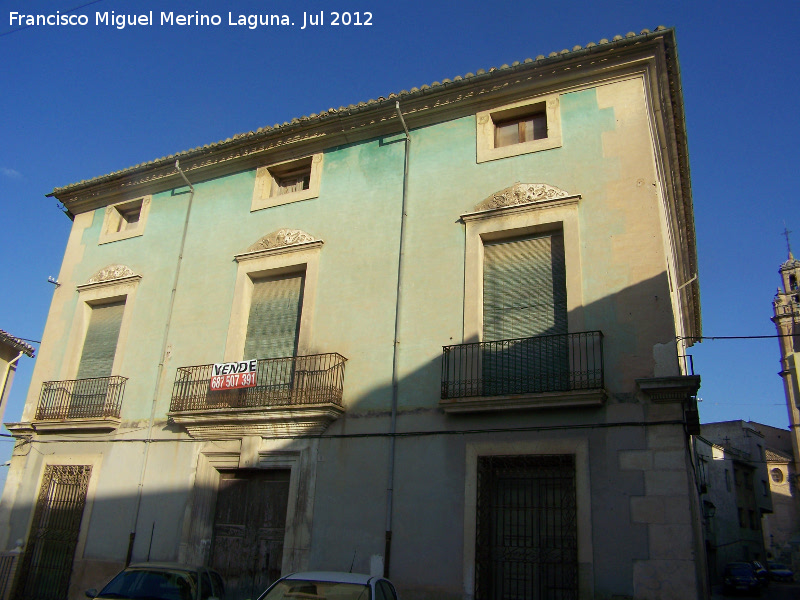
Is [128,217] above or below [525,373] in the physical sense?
above

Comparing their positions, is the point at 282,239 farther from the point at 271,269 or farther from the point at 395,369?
the point at 395,369

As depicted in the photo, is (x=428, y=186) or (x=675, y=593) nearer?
(x=675, y=593)

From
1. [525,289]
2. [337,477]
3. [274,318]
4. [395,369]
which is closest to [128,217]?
[274,318]

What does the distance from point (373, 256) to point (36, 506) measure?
857 cm

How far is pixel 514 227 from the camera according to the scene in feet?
35.1

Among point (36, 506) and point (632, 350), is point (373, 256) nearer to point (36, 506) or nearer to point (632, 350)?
point (632, 350)

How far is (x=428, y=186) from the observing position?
1188 centimetres

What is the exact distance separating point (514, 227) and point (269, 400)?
16.8 feet

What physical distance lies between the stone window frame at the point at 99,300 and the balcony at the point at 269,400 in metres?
2.54

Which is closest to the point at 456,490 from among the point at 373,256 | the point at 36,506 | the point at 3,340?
the point at 373,256

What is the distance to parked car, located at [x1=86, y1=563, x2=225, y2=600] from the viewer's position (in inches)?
315

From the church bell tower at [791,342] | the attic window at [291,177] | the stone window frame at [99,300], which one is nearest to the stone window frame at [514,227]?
the attic window at [291,177]

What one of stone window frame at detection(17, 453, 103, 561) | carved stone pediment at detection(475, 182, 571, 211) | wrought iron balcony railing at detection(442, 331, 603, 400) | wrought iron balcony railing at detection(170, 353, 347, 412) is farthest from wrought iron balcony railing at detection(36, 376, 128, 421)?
carved stone pediment at detection(475, 182, 571, 211)

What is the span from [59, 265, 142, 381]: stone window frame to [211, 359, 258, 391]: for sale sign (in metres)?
3.09
